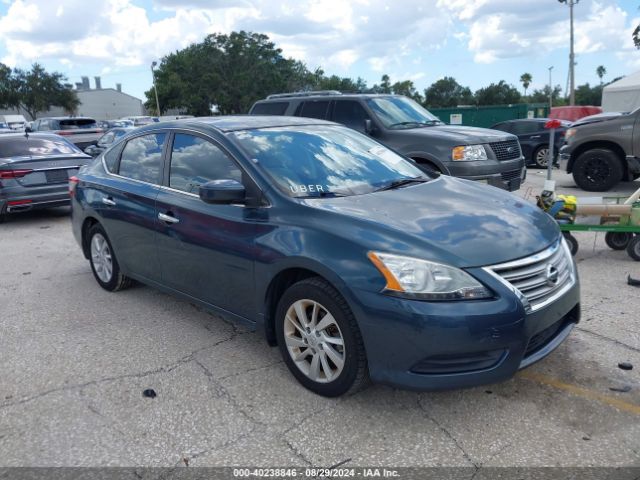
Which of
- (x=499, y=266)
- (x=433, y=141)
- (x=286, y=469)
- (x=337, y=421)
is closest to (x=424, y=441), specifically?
(x=337, y=421)

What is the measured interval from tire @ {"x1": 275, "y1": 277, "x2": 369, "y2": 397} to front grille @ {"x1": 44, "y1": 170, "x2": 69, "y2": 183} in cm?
721

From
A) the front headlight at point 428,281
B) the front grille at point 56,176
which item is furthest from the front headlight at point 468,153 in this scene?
the front grille at point 56,176

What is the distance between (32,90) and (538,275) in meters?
72.5

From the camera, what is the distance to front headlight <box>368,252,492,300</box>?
2775 millimetres

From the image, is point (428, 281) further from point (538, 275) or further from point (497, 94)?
point (497, 94)

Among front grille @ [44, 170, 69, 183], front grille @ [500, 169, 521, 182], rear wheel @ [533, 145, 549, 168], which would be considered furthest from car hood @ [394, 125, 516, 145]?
rear wheel @ [533, 145, 549, 168]

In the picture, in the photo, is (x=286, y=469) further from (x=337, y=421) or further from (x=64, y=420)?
(x=64, y=420)

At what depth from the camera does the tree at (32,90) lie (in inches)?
2473

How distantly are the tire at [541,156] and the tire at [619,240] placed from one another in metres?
9.33

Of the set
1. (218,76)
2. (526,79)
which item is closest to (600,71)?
(526,79)

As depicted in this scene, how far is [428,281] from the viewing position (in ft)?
9.20

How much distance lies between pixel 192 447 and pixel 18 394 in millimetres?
1392

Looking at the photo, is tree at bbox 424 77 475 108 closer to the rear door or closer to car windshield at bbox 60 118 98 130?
car windshield at bbox 60 118 98 130

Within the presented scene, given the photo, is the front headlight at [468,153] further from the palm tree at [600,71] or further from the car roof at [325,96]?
the palm tree at [600,71]
